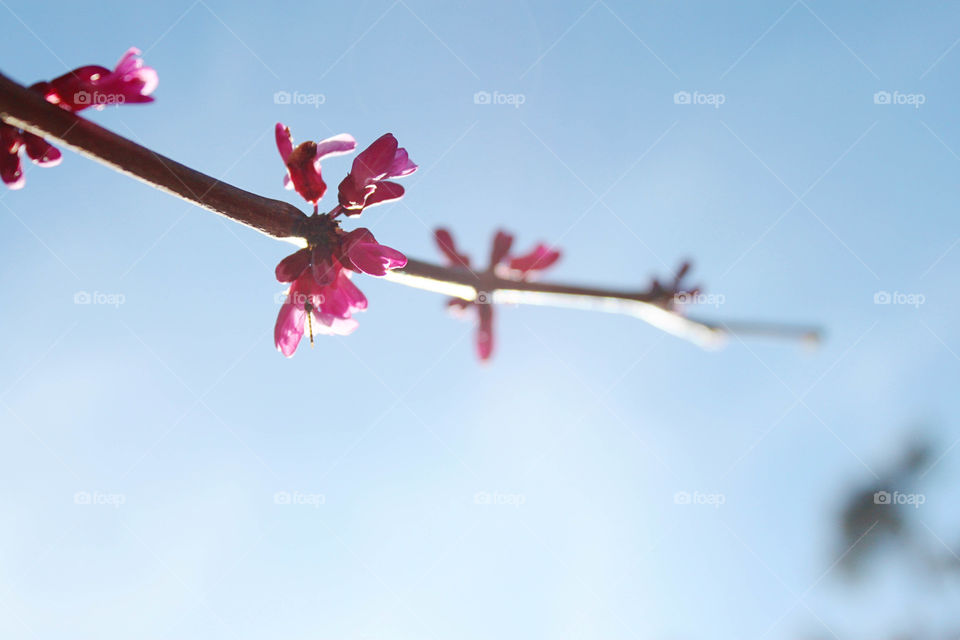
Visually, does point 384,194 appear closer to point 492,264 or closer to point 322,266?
point 322,266

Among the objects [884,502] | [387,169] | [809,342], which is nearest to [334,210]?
[387,169]

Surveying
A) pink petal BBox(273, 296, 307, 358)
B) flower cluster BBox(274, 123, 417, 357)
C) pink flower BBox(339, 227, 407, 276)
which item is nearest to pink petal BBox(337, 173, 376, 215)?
flower cluster BBox(274, 123, 417, 357)

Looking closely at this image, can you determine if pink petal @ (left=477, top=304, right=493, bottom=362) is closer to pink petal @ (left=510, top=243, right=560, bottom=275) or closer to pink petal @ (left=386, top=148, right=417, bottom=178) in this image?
pink petal @ (left=510, top=243, right=560, bottom=275)

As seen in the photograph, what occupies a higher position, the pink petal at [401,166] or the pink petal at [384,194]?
the pink petal at [401,166]

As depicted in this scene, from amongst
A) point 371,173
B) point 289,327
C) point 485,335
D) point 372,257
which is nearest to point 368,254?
point 372,257

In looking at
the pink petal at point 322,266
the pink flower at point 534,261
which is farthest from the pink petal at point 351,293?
the pink flower at point 534,261

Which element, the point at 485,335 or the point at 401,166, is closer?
the point at 401,166

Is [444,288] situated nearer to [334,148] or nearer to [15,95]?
[334,148]

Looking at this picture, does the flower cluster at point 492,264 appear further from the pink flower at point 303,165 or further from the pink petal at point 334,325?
the pink flower at point 303,165
